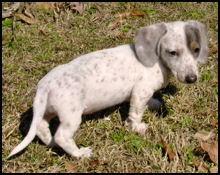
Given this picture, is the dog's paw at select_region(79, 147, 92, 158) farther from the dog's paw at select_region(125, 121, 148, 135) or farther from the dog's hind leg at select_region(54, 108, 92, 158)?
the dog's paw at select_region(125, 121, 148, 135)

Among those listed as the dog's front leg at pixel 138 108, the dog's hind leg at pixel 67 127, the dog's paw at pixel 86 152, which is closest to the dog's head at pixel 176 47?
the dog's front leg at pixel 138 108

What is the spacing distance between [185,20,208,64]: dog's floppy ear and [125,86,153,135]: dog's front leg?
2.51 ft

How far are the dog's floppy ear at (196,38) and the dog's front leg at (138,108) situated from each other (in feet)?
2.51

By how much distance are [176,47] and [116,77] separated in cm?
78

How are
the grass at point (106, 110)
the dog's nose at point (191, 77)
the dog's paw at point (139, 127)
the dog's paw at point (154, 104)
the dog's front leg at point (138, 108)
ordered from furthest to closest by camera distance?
the dog's paw at point (154, 104) < the dog's paw at point (139, 127) < the dog's front leg at point (138, 108) < the grass at point (106, 110) < the dog's nose at point (191, 77)

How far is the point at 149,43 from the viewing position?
12.4 feet

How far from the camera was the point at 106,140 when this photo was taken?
3934 mm

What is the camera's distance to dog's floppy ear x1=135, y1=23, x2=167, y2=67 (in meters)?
3.75

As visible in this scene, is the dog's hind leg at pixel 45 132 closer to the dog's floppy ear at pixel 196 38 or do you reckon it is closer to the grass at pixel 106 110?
the grass at pixel 106 110

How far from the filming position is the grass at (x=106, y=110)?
3.67m

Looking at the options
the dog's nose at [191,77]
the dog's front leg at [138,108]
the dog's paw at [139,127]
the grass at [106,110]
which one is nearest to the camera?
the dog's nose at [191,77]

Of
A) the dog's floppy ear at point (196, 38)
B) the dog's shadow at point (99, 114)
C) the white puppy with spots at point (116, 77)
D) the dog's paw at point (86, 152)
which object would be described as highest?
the dog's floppy ear at point (196, 38)

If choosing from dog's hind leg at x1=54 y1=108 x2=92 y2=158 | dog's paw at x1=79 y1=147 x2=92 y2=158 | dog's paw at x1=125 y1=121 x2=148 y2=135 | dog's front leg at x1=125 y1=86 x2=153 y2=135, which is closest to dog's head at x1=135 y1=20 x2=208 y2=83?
dog's front leg at x1=125 y1=86 x2=153 y2=135

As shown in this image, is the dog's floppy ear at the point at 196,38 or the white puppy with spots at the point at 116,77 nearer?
the white puppy with spots at the point at 116,77
